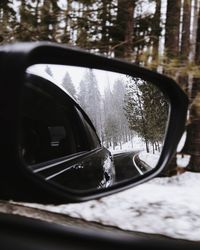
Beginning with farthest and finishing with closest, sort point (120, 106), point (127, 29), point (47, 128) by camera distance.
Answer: point (127, 29) < point (120, 106) < point (47, 128)

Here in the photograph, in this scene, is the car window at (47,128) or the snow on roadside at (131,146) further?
the snow on roadside at (131,146)

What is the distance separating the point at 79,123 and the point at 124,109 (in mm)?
261

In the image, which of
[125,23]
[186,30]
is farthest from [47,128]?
[186,30]

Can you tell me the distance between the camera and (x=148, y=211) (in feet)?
15.0

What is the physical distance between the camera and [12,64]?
798 millimetres

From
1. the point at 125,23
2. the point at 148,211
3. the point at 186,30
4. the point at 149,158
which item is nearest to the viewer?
the point at 149,158

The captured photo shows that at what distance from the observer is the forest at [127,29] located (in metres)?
5.44

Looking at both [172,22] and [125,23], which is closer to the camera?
[172,22]

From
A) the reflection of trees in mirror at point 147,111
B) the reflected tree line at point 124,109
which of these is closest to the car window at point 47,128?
the reflected tree line at point 124,109

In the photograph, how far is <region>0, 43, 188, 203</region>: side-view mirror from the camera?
837mm

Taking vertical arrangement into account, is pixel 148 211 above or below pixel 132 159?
below

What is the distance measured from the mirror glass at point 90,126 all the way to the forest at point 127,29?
3.47 metres

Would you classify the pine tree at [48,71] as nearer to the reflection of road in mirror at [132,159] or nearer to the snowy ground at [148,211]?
the reflection of road in mirror at [132,159]

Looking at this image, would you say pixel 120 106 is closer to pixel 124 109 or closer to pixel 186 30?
pixel 124 109
